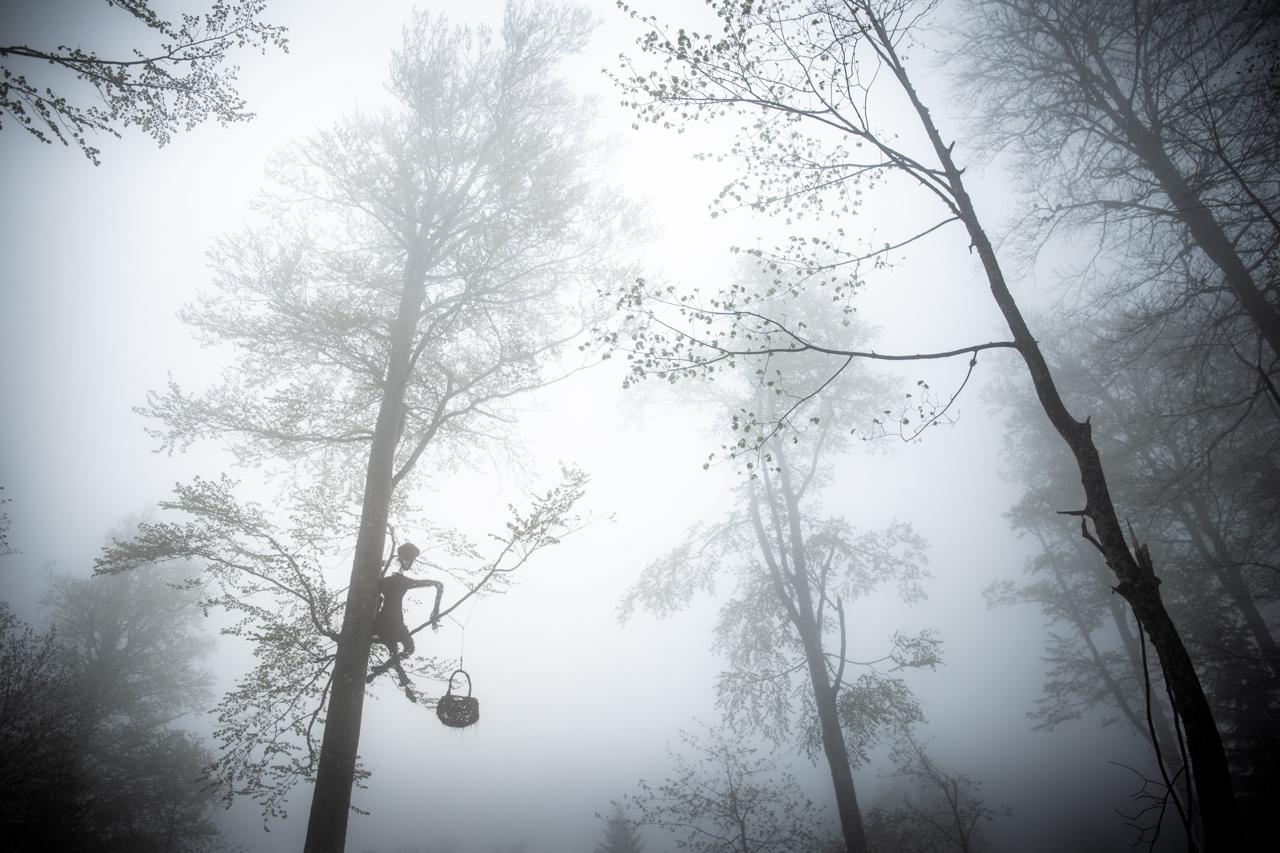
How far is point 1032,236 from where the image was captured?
29.6ft

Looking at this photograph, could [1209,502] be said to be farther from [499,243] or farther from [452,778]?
[452,778]

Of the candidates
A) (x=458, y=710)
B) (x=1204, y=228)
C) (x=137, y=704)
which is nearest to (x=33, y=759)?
(x=137, y=704)

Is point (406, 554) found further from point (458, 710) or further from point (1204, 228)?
point (1204, 228)

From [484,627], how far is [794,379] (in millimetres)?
138944

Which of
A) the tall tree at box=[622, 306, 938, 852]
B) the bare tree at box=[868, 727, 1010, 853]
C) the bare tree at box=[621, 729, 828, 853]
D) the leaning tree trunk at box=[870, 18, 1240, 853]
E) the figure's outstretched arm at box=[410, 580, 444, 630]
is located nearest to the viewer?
the leaning tree trunk at box=[870, 18, 1240, 853]

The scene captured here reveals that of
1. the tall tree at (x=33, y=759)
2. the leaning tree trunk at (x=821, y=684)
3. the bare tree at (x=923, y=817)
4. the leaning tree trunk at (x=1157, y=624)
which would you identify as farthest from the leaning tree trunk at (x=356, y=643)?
the tall tree at (x=33, y=759)

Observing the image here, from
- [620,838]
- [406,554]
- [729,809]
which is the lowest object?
[620,838]

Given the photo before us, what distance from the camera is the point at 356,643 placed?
5.62 metres

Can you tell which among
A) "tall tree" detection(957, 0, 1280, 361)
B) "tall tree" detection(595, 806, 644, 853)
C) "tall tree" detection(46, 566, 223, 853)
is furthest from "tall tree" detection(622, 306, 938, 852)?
"tall tree" detection(595, 806, 644, 853)

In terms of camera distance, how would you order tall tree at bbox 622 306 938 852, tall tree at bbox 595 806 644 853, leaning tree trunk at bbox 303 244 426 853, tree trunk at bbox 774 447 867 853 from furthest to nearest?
tall tree at bbox 595 806 644 853 < tall tree at bbox 622 306 938 852 < tree trunk at bbox 774 447 867 853 < leaning tree trunk at bbox 303 244 426 853

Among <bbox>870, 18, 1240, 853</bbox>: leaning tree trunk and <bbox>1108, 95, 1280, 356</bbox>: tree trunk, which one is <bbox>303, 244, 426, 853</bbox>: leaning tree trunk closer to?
<bbox>870, 18, 1240, 853</bbox>: leaning tree trunk

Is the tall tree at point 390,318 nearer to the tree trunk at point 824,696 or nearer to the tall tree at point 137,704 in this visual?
the tree trunk at point 824,696

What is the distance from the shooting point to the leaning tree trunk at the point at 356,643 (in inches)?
198

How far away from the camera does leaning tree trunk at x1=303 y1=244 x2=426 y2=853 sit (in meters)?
5.03
